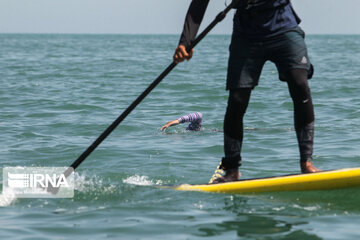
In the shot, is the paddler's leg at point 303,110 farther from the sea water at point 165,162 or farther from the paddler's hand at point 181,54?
the paddler's hand at point 181,54

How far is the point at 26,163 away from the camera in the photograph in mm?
8469

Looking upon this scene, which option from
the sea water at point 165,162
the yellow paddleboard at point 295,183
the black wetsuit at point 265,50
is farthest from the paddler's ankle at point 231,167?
the black wetsuit at point 265,50

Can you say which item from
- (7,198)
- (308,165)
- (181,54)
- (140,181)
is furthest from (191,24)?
(7,198)

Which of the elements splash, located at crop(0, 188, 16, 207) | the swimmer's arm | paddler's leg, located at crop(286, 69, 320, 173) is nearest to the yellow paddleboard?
paddler's leg, located at crop(286, 69, 320, 173)

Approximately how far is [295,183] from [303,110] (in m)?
0.63

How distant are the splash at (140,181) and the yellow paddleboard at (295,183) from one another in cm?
73

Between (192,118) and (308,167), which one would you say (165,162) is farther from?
(308,167)

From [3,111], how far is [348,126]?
6719mm

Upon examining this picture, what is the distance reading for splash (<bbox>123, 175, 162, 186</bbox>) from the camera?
23.6 feet

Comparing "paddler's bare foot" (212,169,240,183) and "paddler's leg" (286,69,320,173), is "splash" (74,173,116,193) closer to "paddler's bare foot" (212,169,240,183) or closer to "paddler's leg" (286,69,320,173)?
"paddler's bare foot" (212,169,240,183)

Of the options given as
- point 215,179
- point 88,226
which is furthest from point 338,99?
point 88,226

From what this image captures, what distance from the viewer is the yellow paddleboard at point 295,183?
5906mm

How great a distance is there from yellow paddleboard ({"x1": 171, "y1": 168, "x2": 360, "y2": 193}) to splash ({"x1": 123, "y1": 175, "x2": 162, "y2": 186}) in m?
0.73

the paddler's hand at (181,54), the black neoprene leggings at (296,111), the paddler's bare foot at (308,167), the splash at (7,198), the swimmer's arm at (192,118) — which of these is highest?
the paddler's hand at (181,54)
